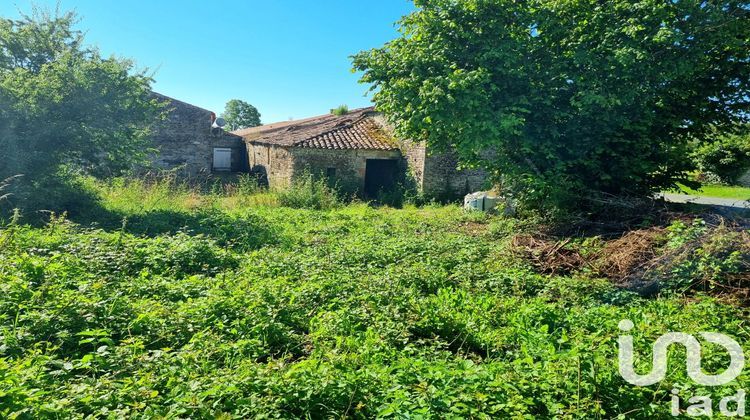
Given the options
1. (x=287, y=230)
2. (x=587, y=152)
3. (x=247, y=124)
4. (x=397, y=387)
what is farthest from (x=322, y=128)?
(x=247, y=124)

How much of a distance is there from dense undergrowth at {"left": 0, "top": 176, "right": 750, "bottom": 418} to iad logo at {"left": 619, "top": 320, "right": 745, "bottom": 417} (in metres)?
0.08

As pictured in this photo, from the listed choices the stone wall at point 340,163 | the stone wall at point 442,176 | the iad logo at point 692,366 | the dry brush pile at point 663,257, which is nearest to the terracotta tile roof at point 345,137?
the stone wall at point 340,163

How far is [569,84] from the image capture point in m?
9.23

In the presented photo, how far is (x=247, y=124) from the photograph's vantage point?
68875mm

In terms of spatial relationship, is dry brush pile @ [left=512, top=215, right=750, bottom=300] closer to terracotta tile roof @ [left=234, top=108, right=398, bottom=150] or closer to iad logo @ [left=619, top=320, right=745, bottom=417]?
iad logo @ [left=619, top=320, right=745, bottom=417]

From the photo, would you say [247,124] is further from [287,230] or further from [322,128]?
[287,230]

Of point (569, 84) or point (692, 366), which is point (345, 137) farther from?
point (692, 366)

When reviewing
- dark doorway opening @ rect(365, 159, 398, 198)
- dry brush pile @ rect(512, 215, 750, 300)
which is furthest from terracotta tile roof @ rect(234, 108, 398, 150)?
dry brush pile @ rect(512, 215, 750, 300)

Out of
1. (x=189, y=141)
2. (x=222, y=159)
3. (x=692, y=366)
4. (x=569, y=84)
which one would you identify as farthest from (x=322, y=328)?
(x=222, y=159)

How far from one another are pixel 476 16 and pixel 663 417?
8.54 m

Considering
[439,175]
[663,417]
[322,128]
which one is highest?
[322,128]

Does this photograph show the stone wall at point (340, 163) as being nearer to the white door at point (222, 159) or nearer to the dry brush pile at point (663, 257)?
the white door at point (222, 159)

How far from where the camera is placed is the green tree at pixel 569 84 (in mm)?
8398

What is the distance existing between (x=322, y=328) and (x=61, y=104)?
9573 mm
